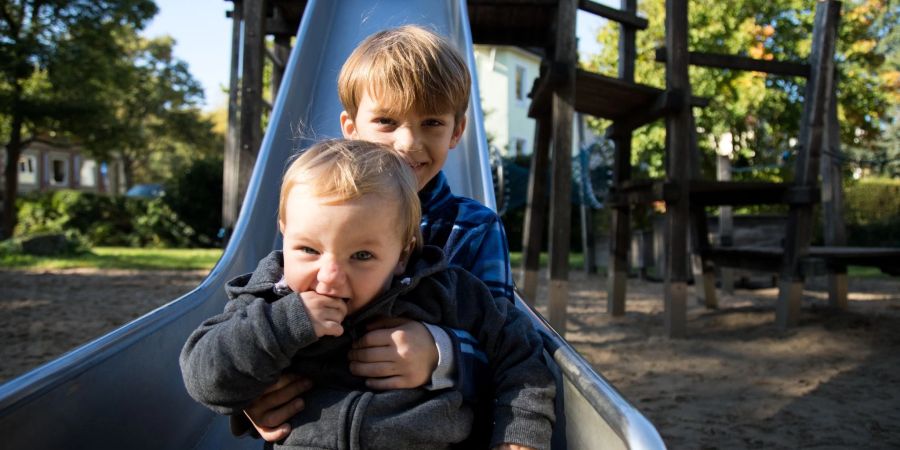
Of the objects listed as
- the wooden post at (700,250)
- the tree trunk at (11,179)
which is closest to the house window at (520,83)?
the tree trunk at (11,179)

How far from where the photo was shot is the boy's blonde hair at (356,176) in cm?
110

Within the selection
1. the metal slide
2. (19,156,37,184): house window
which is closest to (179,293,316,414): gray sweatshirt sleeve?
the metal slide

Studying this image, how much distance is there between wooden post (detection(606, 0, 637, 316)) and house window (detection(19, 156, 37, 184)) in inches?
1471

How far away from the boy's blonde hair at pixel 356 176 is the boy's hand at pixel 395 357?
168 mm

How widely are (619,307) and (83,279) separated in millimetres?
5612

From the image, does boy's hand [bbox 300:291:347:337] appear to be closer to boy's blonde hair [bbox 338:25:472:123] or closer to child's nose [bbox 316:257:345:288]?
child's nose [bbox 316:257:345:288]

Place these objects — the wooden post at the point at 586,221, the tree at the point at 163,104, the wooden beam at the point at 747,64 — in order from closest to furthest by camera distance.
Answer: the wooden beam at the point at 747,64 < the wooden post at the point at 586,221 < the tree at the point at 163,104

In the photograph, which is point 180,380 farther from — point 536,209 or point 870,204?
point 870,204

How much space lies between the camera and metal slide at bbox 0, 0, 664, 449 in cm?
108

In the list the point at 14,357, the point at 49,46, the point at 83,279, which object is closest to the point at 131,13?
the point at 49,46

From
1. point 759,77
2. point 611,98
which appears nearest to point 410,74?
point 611,98

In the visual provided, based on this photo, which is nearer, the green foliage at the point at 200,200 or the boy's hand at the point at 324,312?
the boy's hand at the point at 324,312

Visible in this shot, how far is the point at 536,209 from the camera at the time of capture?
519 centimetres

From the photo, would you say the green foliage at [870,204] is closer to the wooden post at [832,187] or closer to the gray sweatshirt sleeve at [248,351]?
the wooden post at [832,187]
